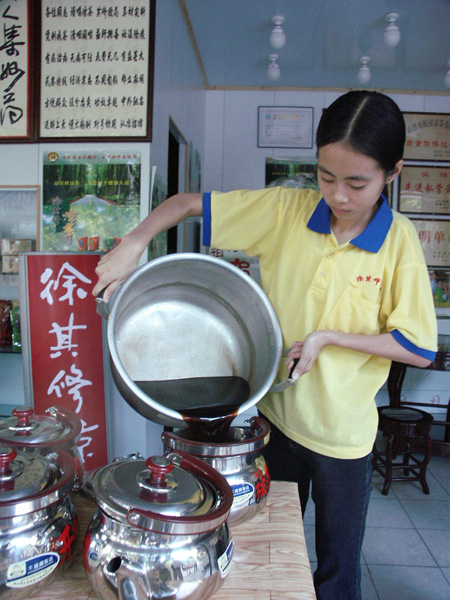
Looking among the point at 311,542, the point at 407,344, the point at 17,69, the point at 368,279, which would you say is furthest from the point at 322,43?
the point at 311,542

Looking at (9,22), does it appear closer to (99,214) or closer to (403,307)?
(99,214)

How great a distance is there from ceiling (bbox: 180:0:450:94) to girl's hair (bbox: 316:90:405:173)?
2208 millimetres

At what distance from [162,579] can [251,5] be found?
10.1 ft

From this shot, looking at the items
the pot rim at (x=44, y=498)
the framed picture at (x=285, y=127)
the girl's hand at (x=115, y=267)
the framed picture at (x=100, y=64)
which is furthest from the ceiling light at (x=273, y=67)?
the pot rim at (x=44, y=498)

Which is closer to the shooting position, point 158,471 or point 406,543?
point 158,471

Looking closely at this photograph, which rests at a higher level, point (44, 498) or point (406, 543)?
point (44, 498)

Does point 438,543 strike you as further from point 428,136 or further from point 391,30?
point 428,136

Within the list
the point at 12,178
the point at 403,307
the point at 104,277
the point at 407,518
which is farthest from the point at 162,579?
the point at 407,518

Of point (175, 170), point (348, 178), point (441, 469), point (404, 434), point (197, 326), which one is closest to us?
point (348, 178)

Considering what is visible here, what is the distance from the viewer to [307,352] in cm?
105

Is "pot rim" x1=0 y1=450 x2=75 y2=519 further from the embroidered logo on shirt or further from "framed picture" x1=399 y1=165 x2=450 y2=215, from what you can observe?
"framed picture" x1=399 y1=165 x2=450 y2=215

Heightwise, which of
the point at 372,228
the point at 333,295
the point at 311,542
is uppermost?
the point at 372,228

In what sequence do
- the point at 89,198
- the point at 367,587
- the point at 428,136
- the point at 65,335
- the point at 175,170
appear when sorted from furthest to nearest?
1. the point at 428,136
2. the point at 175,170
3. the point at 89,198
4. the point at 367,587
5. the point at 65,335

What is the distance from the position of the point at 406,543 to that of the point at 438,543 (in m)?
0.17
